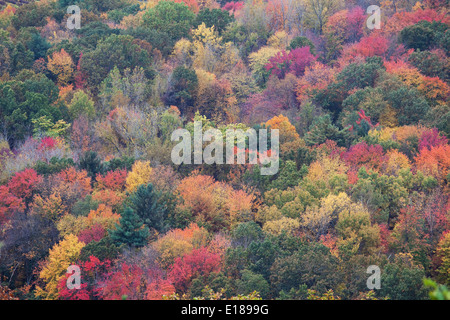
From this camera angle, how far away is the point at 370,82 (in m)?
64.7

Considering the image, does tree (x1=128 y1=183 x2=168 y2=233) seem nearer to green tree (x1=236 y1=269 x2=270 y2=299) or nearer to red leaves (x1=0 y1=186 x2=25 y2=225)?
green tree (x1=236 y1=269 x2=270 y2=299)

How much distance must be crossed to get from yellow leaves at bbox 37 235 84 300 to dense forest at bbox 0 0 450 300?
0.11 m

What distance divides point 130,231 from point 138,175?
29.1 feet

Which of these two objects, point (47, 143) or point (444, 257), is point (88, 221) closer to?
point (47, 143)

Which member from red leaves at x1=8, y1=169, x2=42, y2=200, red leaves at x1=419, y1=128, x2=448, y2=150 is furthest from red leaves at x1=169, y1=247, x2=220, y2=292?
red leaves at x1=419, y1=128, x2=448, y2=150

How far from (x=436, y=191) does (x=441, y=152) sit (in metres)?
5.28

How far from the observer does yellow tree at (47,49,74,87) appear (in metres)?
69.2

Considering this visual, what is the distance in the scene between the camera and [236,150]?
52.9 m

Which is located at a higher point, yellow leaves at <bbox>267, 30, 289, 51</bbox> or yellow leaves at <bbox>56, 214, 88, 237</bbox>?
yellow leaves at <bbox>267, 30, 289, 51</bbox>

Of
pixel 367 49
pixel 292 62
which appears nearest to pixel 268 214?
pixel 292 62

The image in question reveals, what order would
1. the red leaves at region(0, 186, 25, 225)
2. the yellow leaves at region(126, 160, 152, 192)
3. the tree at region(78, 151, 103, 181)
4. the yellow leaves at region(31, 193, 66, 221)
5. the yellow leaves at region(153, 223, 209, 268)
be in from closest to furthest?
the yellow leaves at region(153, 223, 209, 268), the yellow leaves at region(31, 193, 66, 221), the red leaves at region(0, 186, 25, 225), the yellow leaves at region(126, 160, 152, 192), the tree at region(78, 151, 103, 181)

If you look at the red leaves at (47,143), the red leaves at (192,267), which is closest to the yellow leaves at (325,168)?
the red leaves at (192,267)
